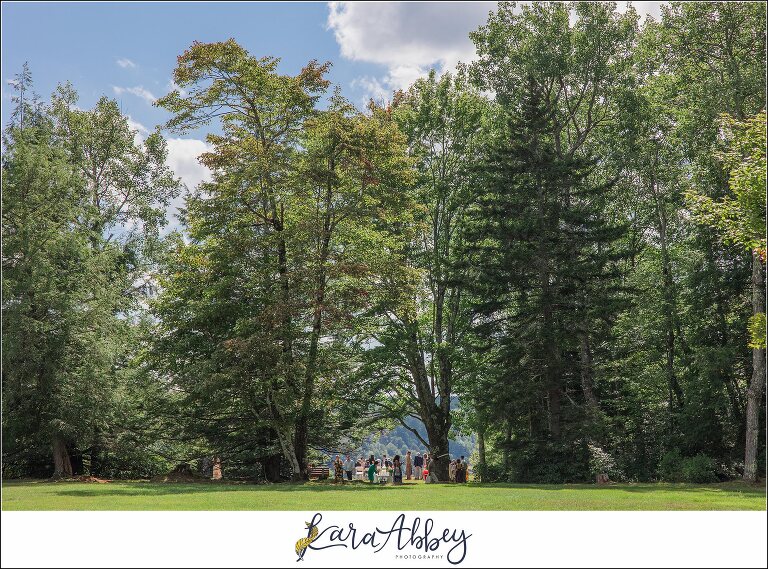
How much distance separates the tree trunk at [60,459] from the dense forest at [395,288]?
79 mm

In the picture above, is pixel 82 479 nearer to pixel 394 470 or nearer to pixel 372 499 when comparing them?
pixel 372 499

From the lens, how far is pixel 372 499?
1278 centimetres

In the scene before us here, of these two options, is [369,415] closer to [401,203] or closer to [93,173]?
[401,203]

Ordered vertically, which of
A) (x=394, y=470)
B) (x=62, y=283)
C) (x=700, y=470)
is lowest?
(x=394, y=470)

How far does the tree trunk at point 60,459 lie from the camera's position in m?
16.5

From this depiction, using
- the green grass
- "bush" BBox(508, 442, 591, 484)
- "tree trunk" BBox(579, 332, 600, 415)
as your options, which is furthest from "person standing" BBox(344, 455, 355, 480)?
the green grass

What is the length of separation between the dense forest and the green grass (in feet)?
7.10

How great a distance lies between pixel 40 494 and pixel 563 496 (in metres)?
8.74

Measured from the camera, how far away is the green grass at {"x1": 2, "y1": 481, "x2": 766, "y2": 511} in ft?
35.8

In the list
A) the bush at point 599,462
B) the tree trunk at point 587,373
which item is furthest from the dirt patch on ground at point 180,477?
the tree trunk at point 587,373

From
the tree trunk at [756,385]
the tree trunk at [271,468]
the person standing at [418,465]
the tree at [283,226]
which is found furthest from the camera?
the person standing at [418,465]

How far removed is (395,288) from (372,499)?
8.09 metres

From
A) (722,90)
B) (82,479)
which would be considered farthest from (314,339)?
(722,90)

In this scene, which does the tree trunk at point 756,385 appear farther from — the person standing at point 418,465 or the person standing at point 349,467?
the person standing at point 418,465
